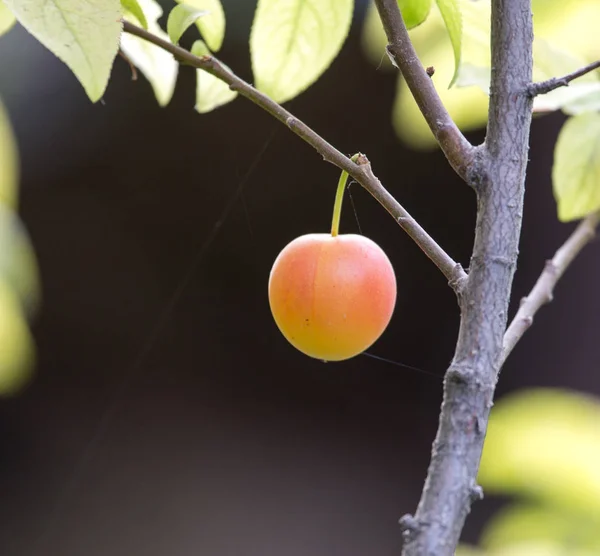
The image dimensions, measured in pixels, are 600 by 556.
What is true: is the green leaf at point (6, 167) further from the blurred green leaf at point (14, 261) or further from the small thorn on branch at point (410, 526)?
the small thorn on branch at point (410, 526)

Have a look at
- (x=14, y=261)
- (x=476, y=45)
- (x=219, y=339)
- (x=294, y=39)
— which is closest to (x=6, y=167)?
(x=14, y=261)

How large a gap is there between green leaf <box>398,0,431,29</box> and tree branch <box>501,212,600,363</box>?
0.49ft

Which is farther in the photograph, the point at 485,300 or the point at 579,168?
the point at 579,168

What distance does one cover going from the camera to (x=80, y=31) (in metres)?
0.23

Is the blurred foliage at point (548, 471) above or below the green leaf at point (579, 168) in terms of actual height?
below

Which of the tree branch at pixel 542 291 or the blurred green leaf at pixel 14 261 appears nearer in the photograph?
the tree branch at pixel 542 291

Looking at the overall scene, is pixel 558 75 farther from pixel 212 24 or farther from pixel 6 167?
pixel 6 167

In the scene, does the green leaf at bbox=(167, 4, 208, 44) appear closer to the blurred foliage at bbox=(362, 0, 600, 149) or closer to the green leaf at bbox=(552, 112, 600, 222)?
the blurred foliage at bbox=(362, 0, 600, 149)

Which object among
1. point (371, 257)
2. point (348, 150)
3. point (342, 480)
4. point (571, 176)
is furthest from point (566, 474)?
point (342, 480)

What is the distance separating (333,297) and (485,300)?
5.8 inches

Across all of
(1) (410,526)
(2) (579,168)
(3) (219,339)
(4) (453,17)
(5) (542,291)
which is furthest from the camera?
(3) (219,339)

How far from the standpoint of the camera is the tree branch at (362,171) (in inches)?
10.4

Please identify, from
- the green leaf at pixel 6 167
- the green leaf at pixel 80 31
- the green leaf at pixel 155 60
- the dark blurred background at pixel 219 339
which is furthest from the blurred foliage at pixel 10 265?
the dark blurred background at pixel 219 339

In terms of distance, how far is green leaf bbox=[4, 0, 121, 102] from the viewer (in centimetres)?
23
